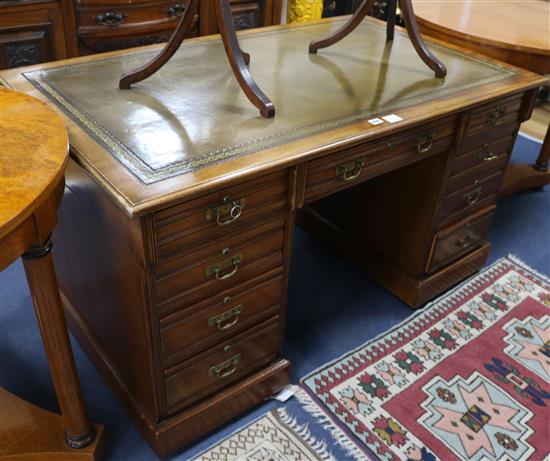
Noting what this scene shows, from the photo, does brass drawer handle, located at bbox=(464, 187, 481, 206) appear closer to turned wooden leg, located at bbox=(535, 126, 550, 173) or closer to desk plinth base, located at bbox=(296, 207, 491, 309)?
desk plinth base, located at bbox=(296, 207, 491, 309)

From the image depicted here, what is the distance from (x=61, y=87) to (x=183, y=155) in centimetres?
45

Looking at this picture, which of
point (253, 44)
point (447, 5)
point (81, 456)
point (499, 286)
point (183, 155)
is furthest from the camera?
point (447, 5)

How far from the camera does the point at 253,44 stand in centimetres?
172

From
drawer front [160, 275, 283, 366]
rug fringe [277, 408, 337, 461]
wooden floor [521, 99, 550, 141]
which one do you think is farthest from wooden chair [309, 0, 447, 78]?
wooden floor [521, 99, 550, 141]

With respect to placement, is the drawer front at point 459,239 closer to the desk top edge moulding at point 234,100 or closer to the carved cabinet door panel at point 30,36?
the desk top edge moulding at point 234,100

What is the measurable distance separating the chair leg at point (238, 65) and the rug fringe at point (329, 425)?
2.50 ft

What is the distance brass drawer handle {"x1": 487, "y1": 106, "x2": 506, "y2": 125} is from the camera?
163cm

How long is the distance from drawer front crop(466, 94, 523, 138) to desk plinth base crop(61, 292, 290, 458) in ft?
2.77

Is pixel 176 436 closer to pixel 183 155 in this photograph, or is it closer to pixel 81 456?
pixel 81 456

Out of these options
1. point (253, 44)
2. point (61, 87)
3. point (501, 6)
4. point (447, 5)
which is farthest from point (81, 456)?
point (501, 6)

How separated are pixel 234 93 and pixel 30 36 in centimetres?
105

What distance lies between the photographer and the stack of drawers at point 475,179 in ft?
5.41

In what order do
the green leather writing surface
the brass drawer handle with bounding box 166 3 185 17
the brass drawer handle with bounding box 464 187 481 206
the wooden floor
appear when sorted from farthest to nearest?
the wooden floor → the brass drawer handle with bounding box 166 3 185 17 → the brass drawer handle with bounding box 464 187 481 206 → the green leather writing surface

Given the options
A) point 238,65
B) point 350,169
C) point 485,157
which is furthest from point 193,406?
point 485,157
